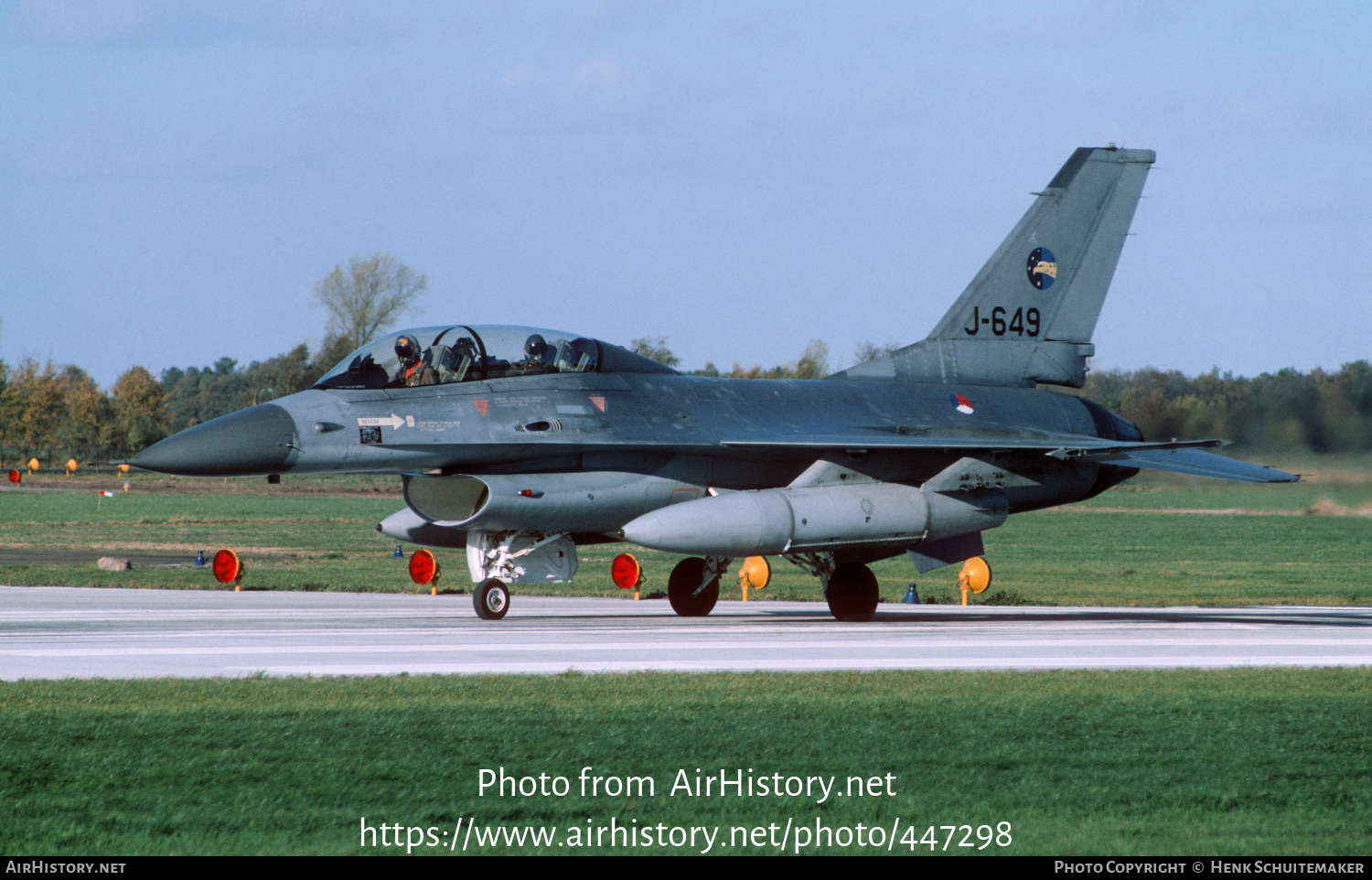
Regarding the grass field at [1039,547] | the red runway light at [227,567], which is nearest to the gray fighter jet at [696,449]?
the grass field at [1039,547]

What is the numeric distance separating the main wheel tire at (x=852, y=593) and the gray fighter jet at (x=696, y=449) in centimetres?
2

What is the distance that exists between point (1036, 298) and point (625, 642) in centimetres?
923

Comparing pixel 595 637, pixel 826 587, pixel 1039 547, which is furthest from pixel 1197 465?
pixel 1039 547

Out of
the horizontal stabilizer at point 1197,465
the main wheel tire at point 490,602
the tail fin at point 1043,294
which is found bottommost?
the main wheel tire at point 490,602

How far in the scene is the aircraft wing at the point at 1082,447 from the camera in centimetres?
1708

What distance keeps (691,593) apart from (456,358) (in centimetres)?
440

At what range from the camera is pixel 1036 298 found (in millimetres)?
20547

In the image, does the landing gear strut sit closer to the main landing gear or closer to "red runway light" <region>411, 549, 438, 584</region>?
the main landing gear

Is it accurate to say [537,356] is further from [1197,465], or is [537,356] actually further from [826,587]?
[1197,465]

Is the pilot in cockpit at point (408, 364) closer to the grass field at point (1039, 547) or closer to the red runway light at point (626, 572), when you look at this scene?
the grass field at point (1039, 547)

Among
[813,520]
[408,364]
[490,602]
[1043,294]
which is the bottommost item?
[490,602]

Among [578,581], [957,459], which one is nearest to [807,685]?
[957,459]

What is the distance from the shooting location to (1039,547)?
41125 millimetres

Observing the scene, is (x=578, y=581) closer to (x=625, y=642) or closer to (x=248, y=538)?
(x=625, y=642)
